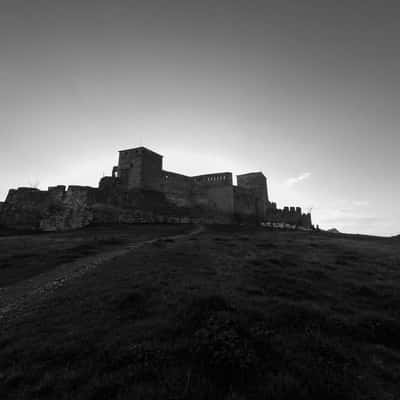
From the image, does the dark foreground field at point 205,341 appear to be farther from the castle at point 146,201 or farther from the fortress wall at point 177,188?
the fortress wall at point 177,188

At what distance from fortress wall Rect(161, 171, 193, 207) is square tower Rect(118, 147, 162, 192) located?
3.38 m

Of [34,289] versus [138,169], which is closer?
[34,289]

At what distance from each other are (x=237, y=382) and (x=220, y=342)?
834 millimetres

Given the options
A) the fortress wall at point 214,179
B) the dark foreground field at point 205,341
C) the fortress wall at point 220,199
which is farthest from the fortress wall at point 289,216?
the dark foreground field at point 205,341

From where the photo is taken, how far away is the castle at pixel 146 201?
3712cm

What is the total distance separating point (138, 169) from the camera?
4388 centimetres

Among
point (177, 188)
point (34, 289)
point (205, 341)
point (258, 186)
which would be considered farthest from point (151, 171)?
point (205, 341)

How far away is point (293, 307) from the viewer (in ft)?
21.7

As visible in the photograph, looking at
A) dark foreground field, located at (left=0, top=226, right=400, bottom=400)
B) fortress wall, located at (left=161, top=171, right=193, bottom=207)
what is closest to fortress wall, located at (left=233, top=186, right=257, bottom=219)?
fortress wall, located at (left=161, top=171, right=193, bottom=207)

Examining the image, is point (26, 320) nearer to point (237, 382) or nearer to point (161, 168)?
point (237, 382)

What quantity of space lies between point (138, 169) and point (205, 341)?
138 ft

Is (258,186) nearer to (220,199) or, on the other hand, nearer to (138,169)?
(220,199)

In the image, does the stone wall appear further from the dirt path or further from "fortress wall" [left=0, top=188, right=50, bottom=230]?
the dirt path

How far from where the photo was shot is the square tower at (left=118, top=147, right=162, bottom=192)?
1719 inches
